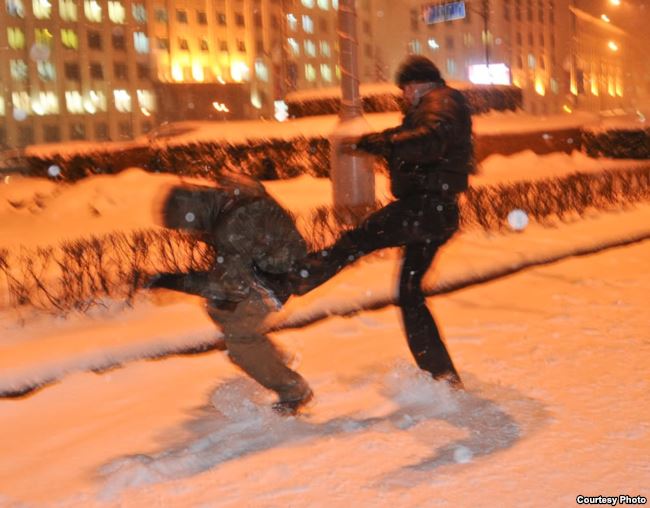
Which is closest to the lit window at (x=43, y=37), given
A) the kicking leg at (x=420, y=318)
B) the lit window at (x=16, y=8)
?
the lit window at (x=16, y=8)

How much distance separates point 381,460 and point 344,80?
665 centimetres

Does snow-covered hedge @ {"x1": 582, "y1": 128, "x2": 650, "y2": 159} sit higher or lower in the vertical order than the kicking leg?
higher

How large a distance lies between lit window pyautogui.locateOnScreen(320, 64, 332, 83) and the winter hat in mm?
92797

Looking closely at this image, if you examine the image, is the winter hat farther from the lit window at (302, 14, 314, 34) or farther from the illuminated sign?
the lit window at (302, 14, 314, 34)

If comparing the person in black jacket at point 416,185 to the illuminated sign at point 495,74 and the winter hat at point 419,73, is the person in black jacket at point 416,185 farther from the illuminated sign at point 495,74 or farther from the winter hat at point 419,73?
the illuminated sign at point 495,74

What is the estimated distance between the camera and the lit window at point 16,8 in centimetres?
7088

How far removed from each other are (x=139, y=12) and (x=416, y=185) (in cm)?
8056

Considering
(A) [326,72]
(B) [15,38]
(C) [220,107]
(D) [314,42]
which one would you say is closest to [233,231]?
(C) [220,107]

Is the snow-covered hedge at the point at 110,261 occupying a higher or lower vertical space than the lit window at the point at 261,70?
lower

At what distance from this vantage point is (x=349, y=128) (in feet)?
32.3

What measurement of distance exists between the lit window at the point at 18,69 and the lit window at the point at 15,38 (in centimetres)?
128

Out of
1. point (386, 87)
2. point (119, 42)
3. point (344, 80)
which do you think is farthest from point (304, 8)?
point (344, 80)

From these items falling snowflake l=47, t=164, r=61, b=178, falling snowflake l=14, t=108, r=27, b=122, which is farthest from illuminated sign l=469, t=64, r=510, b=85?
falling snowflake l=47, t=164, r=61, b=178

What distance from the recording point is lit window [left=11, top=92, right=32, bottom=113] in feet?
236
